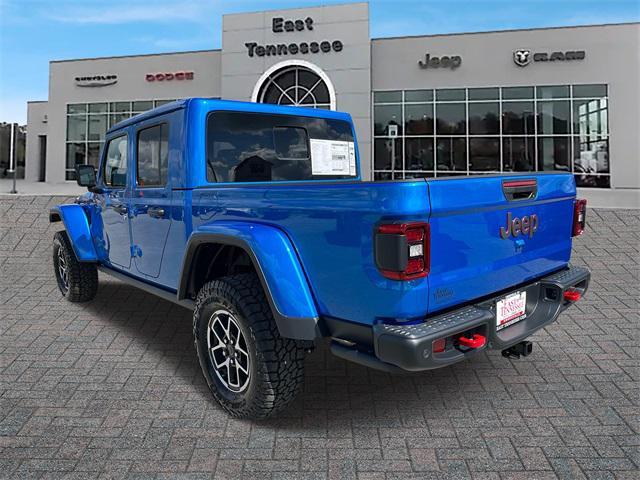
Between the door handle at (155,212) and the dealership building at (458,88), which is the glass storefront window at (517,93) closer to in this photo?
the dealership building at (458,88)

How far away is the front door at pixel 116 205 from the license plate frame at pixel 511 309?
3.18m

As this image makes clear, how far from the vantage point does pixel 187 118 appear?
3.71 meters

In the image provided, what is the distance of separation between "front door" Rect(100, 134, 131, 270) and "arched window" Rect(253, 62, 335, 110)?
19.0 metres

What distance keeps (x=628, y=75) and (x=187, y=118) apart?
77.7ft

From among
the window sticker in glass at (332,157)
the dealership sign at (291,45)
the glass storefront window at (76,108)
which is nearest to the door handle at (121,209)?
the window sticker in glass at (332,157)

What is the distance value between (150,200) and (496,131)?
22.0 m

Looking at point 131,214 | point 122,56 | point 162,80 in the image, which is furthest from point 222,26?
point 131,214

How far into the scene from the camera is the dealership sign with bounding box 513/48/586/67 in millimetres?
22109

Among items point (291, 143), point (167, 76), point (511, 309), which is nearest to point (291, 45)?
point (167, 76)

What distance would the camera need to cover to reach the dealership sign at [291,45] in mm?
23219

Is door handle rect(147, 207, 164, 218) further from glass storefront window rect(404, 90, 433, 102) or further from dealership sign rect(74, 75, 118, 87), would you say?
dealership sign rect(74, 75, 118, 87)

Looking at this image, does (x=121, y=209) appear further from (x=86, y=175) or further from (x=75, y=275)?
(x=75, y=275)

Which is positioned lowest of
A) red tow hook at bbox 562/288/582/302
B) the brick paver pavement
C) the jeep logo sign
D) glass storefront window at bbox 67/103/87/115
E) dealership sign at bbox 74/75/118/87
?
the brick paver pavement

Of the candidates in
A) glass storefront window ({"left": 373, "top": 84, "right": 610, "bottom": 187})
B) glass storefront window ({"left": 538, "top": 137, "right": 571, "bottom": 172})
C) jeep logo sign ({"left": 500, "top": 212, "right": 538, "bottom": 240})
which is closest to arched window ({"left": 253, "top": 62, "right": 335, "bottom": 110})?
glass storefront window ({"left": 373, "top": 84, "right": 610, "bottom": 187})
